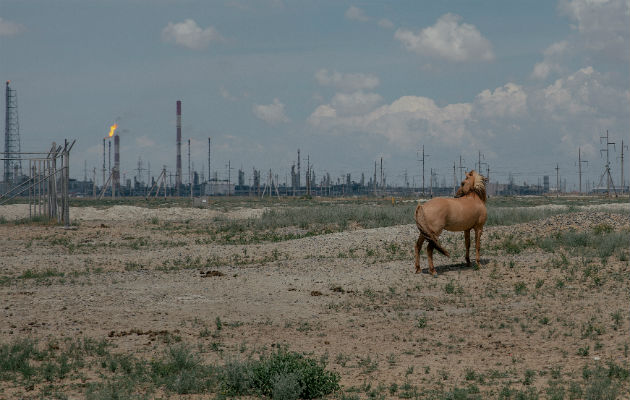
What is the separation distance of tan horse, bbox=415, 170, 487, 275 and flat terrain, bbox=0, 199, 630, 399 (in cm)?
85

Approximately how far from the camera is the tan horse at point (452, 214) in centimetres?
1658

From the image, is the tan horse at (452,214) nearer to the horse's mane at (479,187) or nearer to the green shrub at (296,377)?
the horse's mane at (479,187)

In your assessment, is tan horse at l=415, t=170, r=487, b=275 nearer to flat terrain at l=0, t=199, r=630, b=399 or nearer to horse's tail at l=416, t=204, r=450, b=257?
horse's tail at l=416, t=204, r=450, b=257

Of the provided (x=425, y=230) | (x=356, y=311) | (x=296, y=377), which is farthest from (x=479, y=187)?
(x=296, y=377)

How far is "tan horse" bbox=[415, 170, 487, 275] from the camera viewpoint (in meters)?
16.6

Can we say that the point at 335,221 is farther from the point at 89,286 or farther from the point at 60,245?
the point at 89,286

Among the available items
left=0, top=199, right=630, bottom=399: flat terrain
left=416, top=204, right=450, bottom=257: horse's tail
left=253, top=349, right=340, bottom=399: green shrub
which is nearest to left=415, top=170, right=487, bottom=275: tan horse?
left=416, top=204, right=450, bottom=257: horse's tail

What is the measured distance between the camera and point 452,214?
16797 mm

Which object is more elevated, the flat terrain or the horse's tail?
the horse's tail

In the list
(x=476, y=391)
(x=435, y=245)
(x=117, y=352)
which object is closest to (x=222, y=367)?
(x=117, y=352)

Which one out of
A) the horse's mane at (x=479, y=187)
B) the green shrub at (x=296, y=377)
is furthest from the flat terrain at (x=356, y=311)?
the horse's mane at (x=479, y=187)

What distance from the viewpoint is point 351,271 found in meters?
18.0

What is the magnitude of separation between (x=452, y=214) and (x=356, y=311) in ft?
15.0

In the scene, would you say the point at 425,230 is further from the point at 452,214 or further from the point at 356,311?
the point at 356,311
